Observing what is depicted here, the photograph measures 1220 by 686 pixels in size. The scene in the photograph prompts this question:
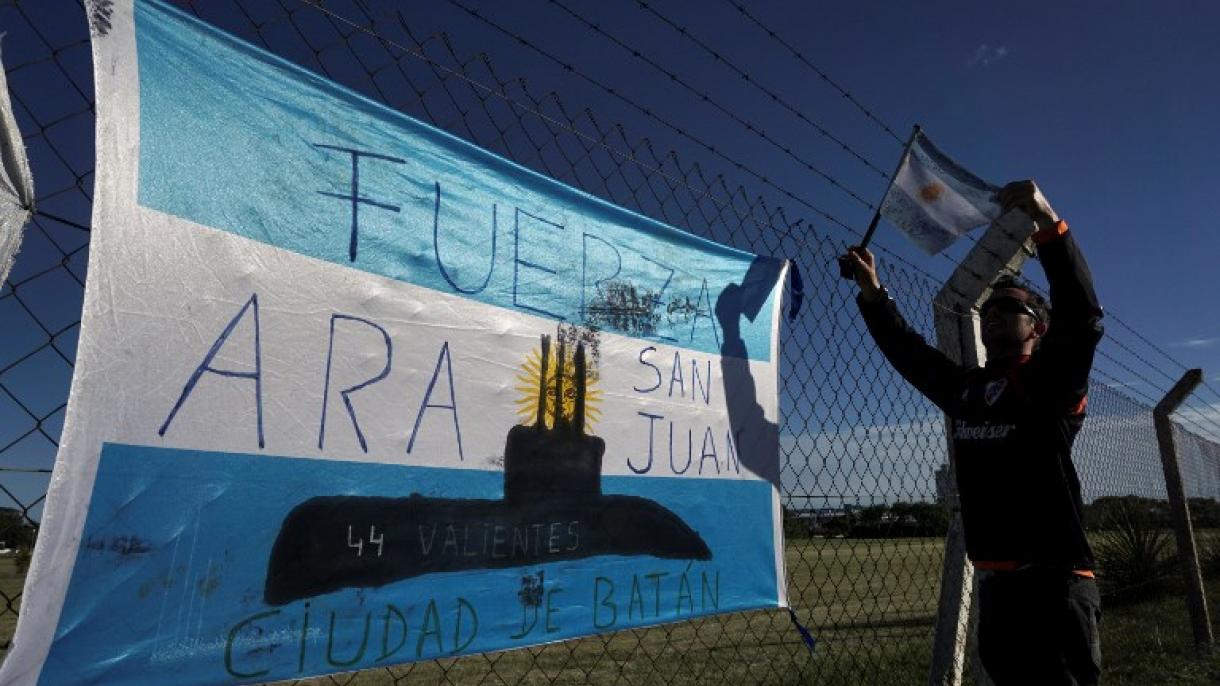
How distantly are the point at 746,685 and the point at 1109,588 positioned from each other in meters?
4.64

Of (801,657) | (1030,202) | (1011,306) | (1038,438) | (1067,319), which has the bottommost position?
(801,657)

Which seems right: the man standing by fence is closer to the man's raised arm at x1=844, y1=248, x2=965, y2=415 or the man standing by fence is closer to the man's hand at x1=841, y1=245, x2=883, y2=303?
the man's raised arm at x1=844, y1=248, x2=965, y2=415

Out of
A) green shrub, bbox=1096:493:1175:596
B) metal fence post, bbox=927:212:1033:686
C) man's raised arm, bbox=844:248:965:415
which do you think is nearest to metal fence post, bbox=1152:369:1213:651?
green shrub, bbox=1096:493:1175:596

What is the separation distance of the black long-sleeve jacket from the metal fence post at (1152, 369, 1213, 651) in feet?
13.6

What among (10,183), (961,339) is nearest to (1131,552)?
(961,339)

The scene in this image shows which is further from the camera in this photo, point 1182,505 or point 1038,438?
point 1182,505

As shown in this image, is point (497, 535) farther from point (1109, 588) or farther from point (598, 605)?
point (1109, 588)

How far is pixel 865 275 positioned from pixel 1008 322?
22.5 inches

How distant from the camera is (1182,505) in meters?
5.89

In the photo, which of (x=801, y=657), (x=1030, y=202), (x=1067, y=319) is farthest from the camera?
(x=801, y=657)

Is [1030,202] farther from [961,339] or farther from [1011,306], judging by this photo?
[961,339]

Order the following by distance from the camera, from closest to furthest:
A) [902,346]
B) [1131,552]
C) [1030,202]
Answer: [1030,202] → [902,346] → [1131,552]

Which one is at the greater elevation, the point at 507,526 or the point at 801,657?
the point at 507,526

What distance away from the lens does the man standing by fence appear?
2.26 meters
